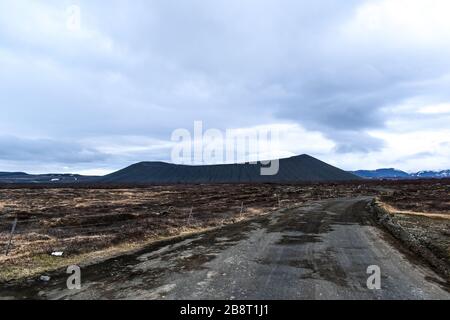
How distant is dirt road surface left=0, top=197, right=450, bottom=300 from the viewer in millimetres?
9953

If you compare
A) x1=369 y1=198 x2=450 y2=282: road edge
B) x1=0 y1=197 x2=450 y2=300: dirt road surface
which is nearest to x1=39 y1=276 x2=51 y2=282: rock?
x1=0 y1=197 x2=450 y2=300: dirt road surface

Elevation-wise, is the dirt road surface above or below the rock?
above

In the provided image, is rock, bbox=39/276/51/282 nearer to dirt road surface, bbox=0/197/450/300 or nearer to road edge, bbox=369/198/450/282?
Answer: dirt road surface, bbox=0/197/450/300

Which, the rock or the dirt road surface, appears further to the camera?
the rock

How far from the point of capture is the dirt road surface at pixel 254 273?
32.7ft

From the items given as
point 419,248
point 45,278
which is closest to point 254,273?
point 45,278

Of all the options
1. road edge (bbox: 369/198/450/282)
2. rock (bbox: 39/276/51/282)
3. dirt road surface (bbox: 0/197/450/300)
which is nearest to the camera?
dirt road surface (bbox: 0/197/450/300)

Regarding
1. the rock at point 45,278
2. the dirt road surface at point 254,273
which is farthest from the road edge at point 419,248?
the rock at point 45,278

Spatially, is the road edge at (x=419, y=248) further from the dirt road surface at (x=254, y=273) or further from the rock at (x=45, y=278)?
the rock at (x=45, y=278)

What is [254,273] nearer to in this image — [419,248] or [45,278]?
[45,278]

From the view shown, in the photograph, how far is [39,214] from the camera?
135ft
